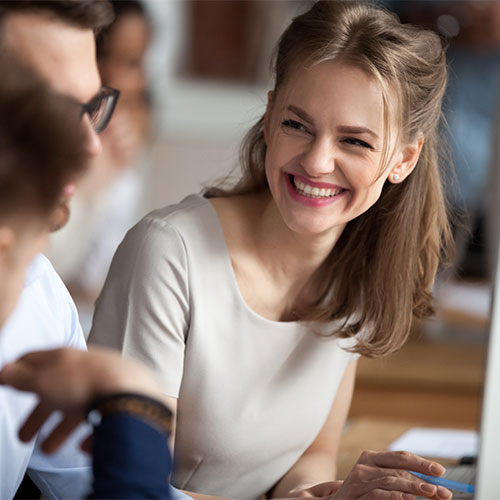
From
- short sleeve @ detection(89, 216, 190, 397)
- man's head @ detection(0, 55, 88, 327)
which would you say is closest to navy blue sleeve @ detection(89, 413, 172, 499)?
man's head @ detection(0, 55, 88, 327)

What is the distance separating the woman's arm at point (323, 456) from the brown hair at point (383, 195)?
0.11 m

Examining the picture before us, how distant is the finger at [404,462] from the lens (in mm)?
770

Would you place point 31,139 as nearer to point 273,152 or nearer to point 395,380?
point 273,152

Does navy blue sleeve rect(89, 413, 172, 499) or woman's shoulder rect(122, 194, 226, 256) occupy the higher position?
woman's shoulder rect(122, 194, 226, 256)

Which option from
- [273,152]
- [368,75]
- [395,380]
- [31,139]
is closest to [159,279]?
[273,152]

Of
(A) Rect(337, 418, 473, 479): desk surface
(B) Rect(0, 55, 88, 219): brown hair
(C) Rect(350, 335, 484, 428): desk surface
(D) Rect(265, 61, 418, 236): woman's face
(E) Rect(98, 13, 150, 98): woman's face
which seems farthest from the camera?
(C) Rect(350, 335, 484, 428): desk surface

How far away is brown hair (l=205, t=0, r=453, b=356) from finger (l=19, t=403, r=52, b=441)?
45 centimetres

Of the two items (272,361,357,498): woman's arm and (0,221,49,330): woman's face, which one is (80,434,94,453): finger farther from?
(272,361,357,498): woman's arm

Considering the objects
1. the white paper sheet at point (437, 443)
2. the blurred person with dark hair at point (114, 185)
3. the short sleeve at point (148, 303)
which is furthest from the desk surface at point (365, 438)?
the blurred person with dark hair at point (114, 185)

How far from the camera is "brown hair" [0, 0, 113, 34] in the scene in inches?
29.2

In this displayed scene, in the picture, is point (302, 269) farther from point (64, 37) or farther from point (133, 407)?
point (133, 407)

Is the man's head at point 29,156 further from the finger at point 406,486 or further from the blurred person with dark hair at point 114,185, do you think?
the blurred person with dark hair at point 114,185

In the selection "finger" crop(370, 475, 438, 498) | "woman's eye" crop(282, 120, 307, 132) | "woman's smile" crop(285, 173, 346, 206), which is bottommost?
"finger" crop(370, 475, 438, 498)

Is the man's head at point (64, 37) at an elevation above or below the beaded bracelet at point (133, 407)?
above
